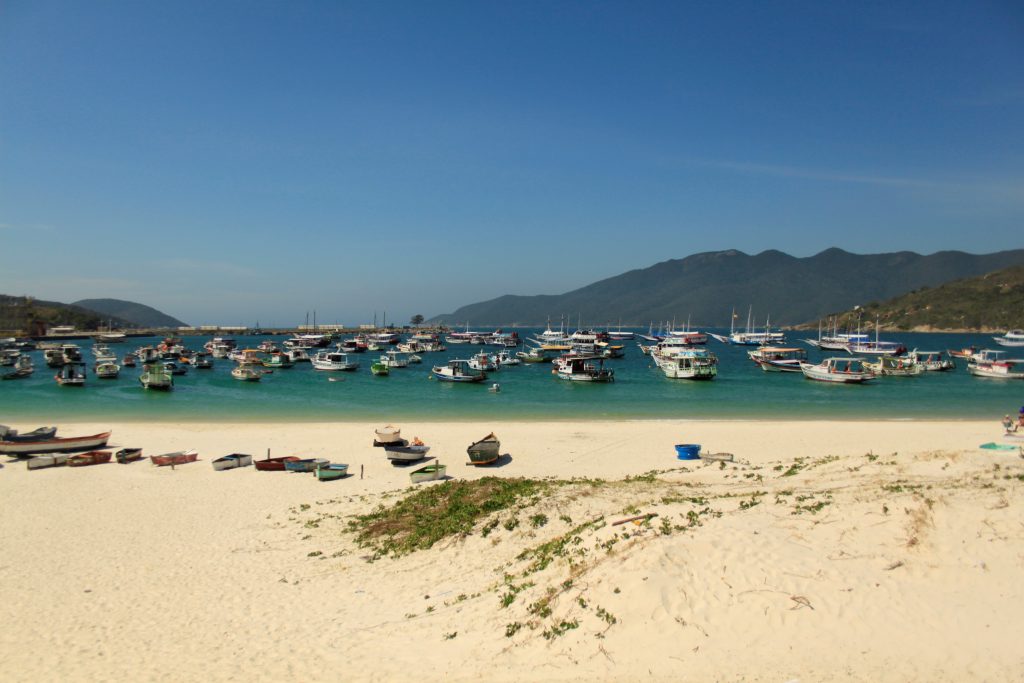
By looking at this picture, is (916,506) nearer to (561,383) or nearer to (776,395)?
(776,395)

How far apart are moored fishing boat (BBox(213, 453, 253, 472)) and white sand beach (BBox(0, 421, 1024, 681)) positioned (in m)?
4.96

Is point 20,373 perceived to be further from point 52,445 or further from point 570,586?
point 570,586

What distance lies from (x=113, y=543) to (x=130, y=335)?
21322 centimetres

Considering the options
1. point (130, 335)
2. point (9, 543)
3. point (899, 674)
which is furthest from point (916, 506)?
point (130, 335)

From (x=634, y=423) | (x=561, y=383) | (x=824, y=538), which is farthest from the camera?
(x=561, y=383)

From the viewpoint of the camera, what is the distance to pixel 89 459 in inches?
1003

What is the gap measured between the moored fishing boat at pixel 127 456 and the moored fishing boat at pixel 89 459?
0.43 metres

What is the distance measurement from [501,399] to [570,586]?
132ft

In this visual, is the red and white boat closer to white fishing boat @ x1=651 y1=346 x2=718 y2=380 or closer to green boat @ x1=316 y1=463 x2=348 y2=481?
green boat @ x1=316 y1=463 x2=348 y2=481

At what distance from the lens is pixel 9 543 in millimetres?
16281

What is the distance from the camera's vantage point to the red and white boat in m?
26.4

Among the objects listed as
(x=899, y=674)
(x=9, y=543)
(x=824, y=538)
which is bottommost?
(x=9, y=543)

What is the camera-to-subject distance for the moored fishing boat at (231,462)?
80.7 feet

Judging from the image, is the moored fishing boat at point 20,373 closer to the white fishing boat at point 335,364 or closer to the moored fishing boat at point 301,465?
the white fishing boat at point 335,364
